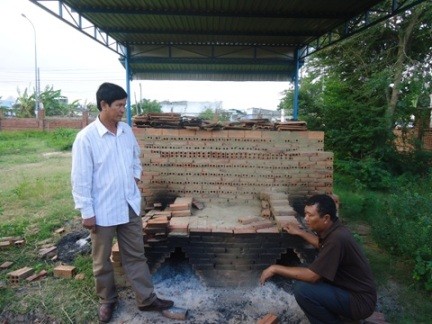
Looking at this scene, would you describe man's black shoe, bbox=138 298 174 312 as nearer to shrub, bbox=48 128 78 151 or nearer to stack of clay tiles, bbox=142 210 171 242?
stack of clay tiles, bbox=142 210 171 242

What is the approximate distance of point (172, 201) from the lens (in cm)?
488

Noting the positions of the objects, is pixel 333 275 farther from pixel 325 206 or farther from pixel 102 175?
pixel 102 175

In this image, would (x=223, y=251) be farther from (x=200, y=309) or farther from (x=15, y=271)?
(x=15, y=271)

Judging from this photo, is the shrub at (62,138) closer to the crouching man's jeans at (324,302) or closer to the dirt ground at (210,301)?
the dirt ground at (210,301)

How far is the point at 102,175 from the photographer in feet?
9.81

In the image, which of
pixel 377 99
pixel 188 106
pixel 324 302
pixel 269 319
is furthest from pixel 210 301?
pixel 188 106

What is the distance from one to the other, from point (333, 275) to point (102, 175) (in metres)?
2.01

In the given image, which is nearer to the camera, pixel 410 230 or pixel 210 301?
pixel 210 301

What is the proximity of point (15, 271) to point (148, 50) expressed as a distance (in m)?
6.40

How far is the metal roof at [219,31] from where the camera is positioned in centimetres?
618

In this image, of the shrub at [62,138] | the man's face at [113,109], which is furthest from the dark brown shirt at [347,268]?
the shrub at [62,138]

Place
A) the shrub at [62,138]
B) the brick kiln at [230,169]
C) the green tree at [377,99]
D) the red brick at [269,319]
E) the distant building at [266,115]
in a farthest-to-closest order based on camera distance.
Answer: the shrub at [62,138]
the distant building at [266,115]
the green tree at [377,99]
the brick kiln at [230,169]
the red brick at [269,319]

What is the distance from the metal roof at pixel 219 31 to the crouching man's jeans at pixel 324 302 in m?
4.31

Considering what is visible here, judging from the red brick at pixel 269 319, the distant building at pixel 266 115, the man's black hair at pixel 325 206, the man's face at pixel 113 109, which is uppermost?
the distant building at pixel 266 115
